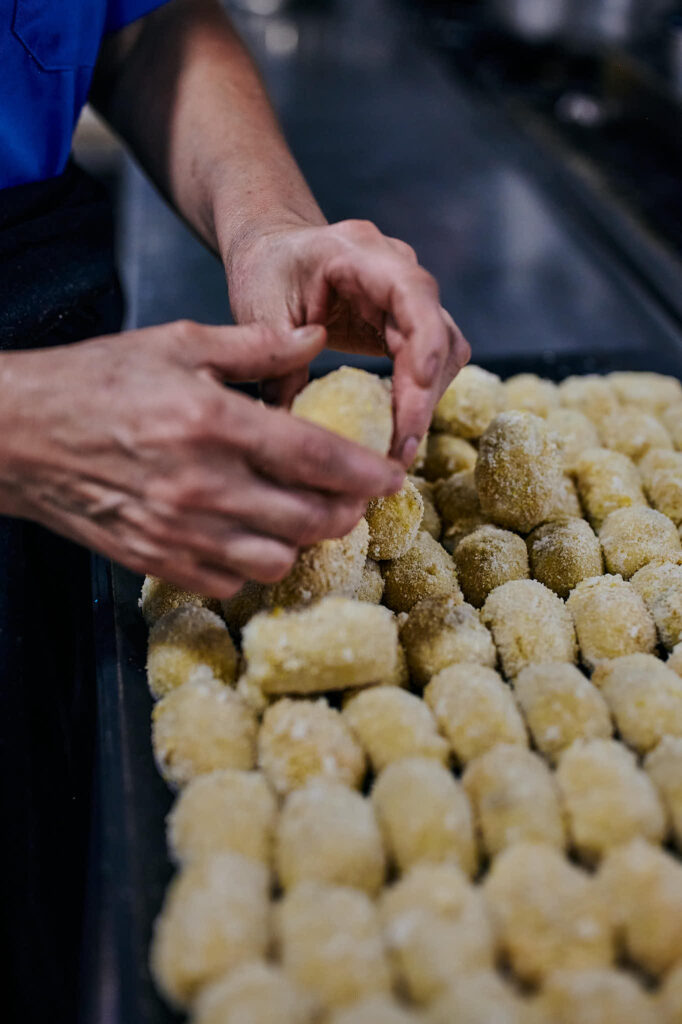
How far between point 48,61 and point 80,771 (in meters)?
0.99

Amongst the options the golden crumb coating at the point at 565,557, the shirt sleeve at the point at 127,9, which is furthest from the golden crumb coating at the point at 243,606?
the shirt sleeve at the point at 127,9

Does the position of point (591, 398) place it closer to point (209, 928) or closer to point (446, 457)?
point (446, 457)

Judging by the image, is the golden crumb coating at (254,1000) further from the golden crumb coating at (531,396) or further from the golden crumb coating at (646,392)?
the golden crumb coating at (646,392)

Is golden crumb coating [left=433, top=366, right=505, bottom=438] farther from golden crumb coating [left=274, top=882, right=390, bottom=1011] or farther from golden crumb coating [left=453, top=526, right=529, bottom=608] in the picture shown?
golden crumb coating [left=274, top=882, right=390, bottom=1011]

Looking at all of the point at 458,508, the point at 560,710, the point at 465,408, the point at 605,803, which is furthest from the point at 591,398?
the point at 605,803

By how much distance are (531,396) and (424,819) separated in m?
0.81

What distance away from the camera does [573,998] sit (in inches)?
23.4

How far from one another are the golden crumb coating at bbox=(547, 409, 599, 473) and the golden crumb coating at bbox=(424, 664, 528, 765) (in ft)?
1.54

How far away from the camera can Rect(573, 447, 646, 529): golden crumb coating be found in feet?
3.76

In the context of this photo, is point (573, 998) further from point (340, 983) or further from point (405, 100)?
point (405, 100)

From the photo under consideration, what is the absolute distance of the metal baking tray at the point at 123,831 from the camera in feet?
2.25

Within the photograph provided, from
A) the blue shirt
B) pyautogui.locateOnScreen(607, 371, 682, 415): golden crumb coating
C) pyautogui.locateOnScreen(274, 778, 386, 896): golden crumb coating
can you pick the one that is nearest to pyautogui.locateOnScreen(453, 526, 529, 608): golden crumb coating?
pyautogui.locateOnScreen(274, 778, 386, 896): golden crumb coating

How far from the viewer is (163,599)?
3.25 ft

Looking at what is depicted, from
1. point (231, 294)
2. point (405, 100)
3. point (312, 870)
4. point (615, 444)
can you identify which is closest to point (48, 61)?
point (231, 294)
